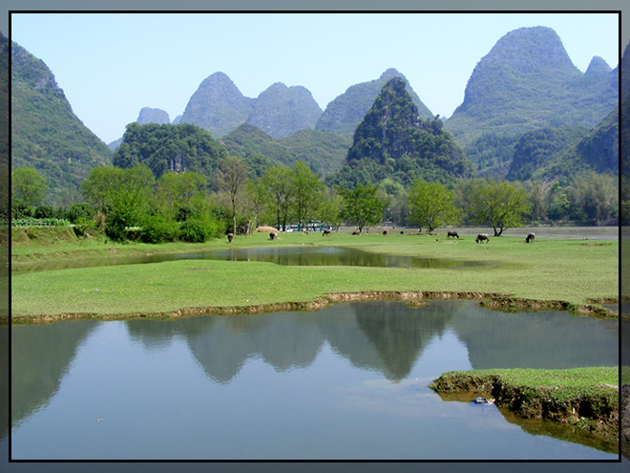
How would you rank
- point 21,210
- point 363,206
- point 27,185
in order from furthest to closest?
point 363,206, point 27,185, point 21,210

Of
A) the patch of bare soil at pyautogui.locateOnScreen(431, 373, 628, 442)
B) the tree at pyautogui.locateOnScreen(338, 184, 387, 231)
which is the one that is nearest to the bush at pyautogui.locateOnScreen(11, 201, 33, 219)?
the patch of bare soil at pyautogui.locateOnScreen(431, 373, 628, 442)

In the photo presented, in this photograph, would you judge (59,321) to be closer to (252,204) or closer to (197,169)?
(252,204)

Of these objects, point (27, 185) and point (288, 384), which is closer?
point (288, 384)

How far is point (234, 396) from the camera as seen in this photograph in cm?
884

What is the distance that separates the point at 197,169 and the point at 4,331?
157 m

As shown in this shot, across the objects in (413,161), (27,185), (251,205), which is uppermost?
(413,161)

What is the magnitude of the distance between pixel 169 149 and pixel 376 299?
155 metres

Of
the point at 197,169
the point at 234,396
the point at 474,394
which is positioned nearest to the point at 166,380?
the point at 234,396

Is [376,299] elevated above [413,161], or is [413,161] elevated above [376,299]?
[413,161]

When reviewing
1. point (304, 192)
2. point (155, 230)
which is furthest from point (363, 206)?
point (155, 230)

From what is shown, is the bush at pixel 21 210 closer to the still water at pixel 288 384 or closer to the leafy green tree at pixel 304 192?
the still water at pixel 288 384

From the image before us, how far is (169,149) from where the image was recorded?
162 metres

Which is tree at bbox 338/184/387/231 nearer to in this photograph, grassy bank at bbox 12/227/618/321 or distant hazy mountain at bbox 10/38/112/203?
grassy bank at bbox 12/227/618/321

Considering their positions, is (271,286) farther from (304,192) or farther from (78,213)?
(304,192)
